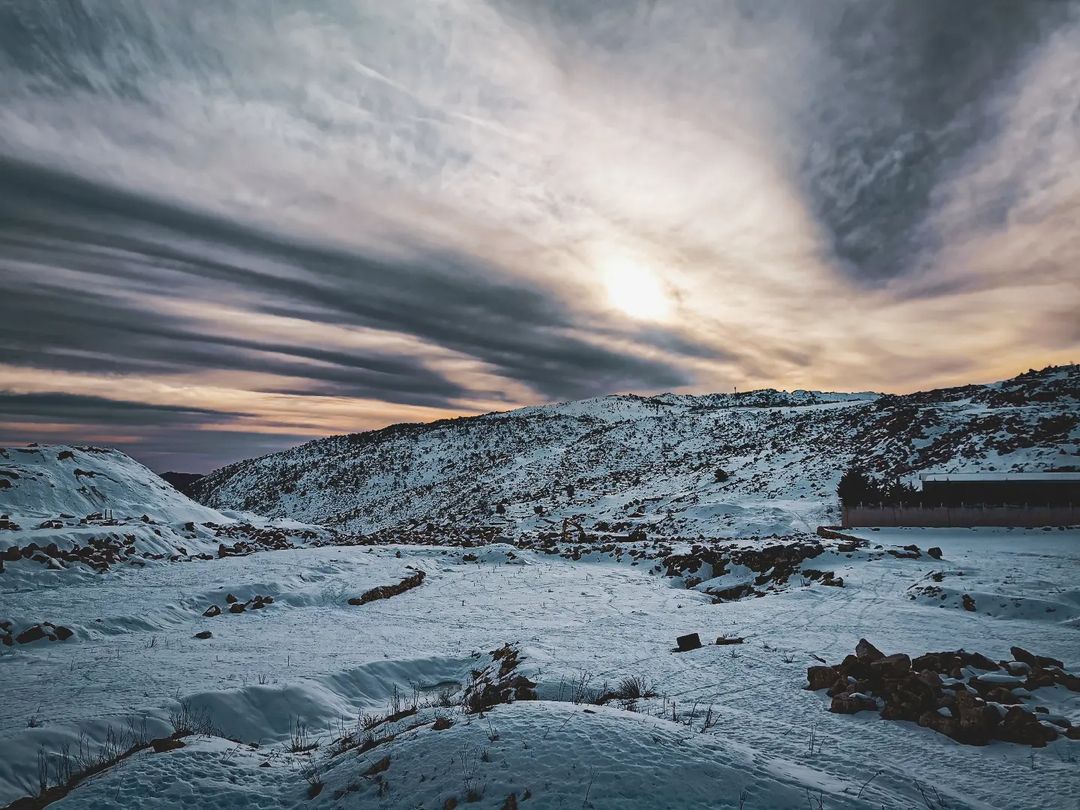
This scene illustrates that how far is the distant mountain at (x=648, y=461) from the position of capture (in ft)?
113

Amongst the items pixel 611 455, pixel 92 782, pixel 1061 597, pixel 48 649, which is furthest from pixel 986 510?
pixel 611 455

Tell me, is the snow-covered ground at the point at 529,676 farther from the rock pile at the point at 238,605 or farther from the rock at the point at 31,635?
the rock at the point at 31,635

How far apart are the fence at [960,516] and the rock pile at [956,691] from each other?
19.6m

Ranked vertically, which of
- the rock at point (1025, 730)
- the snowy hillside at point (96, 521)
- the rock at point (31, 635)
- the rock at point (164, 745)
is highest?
the snowy hillside at point (96, 521)

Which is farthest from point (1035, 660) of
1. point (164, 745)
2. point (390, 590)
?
point (390, 590)

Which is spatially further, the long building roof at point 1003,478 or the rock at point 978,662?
the long building roof at point 1003,478

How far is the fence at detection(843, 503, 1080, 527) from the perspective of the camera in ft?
76.7

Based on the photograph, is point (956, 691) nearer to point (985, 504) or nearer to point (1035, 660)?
point (1035, 660)

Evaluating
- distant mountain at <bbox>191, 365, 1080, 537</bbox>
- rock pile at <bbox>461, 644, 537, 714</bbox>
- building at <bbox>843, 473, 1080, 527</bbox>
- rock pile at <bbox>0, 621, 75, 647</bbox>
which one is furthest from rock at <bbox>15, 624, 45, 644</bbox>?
building at <bbox>843, 473, 1080, 527</bbox>

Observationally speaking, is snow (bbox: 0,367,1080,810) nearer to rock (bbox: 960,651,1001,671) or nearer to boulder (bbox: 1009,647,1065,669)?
boulder (bbox: 1009,647,1065,669)

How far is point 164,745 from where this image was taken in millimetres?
6117

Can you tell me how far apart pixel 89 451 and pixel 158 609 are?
73.1ft

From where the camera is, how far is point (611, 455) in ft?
203

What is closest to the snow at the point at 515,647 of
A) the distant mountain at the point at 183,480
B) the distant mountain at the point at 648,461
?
the distant mountain at the point at 648,461
